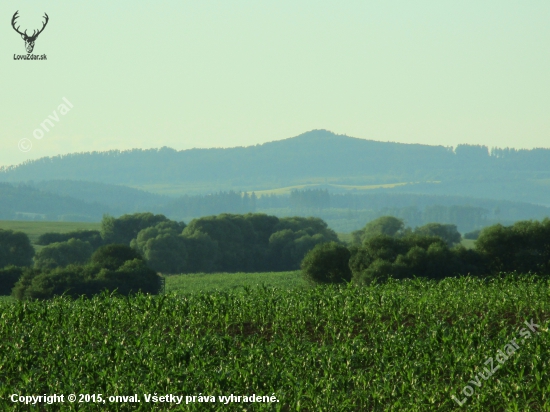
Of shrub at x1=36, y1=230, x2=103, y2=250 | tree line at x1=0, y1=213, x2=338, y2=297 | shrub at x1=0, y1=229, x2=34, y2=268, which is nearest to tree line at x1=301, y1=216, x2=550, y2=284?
tree line at x1=0, y1=213, x2=338, y2=297

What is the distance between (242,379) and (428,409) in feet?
15.4

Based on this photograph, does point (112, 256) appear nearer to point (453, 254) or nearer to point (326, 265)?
point (326, 265)

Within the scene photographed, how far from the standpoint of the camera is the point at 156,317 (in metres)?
24.0

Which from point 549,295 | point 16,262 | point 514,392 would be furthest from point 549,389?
point 16,262

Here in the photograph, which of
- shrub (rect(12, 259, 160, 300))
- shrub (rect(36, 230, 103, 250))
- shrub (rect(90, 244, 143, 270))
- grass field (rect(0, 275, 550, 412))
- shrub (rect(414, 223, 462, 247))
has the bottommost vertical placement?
shrub (rect(414, 223, 462, 247))

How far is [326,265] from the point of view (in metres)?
60.3

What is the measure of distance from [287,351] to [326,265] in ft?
133

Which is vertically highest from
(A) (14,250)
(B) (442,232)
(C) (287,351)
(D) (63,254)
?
(C) (287,351)

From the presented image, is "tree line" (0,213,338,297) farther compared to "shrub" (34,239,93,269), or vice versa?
"tree line" (0,213,338,297)

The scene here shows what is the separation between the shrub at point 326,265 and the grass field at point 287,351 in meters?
32.5

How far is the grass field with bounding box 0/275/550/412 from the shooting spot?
16.6 metres

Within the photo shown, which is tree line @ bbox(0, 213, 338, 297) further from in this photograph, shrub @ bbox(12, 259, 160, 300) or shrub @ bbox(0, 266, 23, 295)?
shrub @ bbox(12, 259, 160, 300)

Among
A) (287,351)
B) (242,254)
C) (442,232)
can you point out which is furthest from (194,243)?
(287,351)

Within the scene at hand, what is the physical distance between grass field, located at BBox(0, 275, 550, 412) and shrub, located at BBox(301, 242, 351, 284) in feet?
107
